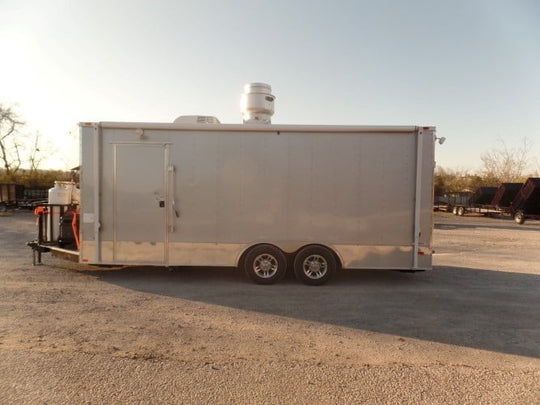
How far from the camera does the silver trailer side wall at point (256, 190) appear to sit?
19.9 feet

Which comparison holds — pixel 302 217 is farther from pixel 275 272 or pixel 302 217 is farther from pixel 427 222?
pixel 427 222

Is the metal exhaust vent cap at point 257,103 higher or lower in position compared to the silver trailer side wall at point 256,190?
higher

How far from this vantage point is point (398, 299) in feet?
18.3

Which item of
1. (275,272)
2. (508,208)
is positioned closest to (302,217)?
(275,272)

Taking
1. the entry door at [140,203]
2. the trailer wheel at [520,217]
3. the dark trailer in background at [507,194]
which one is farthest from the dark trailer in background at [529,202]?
the entry door at [140,203]

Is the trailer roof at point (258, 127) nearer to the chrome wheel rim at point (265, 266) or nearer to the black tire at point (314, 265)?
the black tire at point (314, 265)

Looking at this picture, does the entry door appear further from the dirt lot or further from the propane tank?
the propane tank

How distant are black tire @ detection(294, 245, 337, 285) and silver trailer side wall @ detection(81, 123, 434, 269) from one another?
0.51 feet

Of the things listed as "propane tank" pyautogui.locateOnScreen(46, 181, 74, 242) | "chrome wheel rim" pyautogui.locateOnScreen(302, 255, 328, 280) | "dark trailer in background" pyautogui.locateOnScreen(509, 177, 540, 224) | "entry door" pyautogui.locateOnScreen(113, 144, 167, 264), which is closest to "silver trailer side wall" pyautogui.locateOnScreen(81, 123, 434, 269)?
"entry door" pyautogui.locateOnScreen(113, 144, 167, 264)

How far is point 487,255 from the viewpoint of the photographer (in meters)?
9.81

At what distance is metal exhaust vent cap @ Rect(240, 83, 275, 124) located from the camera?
22.5 feet

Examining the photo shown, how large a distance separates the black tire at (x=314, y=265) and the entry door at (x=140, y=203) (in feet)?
8.40

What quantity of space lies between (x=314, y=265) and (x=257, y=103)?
11.4 feet

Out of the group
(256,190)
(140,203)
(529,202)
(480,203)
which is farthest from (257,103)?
(480,203)
